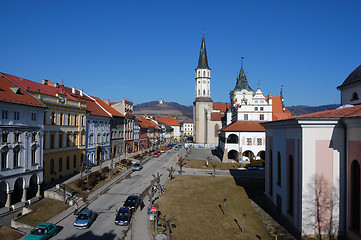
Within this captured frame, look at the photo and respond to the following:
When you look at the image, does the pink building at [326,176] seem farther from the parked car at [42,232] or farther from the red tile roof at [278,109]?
the red tile roof at [278,109]

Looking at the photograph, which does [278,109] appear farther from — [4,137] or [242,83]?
[4,137]

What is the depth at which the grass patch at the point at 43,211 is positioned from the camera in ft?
80.9

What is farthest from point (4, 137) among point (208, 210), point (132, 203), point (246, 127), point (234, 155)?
point (234, 155)

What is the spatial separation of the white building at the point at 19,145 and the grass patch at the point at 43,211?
4.31 feet

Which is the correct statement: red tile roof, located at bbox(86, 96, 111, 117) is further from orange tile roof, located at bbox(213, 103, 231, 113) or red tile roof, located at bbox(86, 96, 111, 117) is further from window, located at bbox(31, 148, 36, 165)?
orange tile roof, located at bbox(213, 103, 231, 113)

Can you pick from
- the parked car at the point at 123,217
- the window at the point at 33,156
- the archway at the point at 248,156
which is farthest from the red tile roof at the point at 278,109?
the window at the point at 33,156

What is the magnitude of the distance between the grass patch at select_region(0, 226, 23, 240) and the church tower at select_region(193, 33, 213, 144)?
81.9 metres

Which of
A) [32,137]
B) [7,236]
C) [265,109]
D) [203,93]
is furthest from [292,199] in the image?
[203,93]

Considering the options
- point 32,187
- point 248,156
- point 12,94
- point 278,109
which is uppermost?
point 278,109

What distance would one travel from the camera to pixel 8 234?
22.0 meters

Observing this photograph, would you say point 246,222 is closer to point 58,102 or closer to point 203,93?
point 58,102

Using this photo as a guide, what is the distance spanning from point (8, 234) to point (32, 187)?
9.62m

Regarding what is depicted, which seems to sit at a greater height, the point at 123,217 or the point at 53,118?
the point at 53,118

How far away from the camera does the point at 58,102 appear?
128 feet
